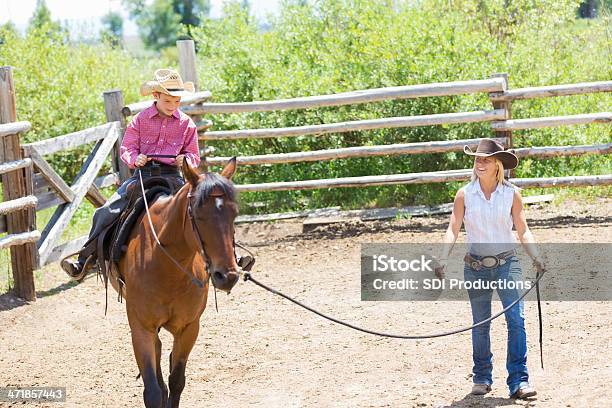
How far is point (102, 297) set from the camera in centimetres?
1008

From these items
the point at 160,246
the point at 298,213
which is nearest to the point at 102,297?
the point at 298,213

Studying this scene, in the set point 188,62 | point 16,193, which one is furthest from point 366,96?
point 16,193

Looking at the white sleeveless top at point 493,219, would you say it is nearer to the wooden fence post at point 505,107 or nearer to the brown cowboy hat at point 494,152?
the brown cowboy hat at point 494,152

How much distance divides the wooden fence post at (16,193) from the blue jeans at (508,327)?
543cm

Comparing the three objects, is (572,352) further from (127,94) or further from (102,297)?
(127,94)

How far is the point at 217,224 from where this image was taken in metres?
5.00

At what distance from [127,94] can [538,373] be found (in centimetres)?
1280

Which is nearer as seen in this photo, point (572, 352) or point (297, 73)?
point (572, 352)

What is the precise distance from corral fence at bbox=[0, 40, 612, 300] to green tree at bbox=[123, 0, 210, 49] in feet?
192

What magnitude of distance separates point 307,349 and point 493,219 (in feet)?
8.01

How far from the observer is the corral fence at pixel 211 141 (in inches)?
381

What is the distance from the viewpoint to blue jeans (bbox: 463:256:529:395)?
19.5ft

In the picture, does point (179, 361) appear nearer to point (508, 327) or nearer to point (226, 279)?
point (226, 279)

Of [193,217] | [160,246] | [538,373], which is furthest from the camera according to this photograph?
[538,373]
